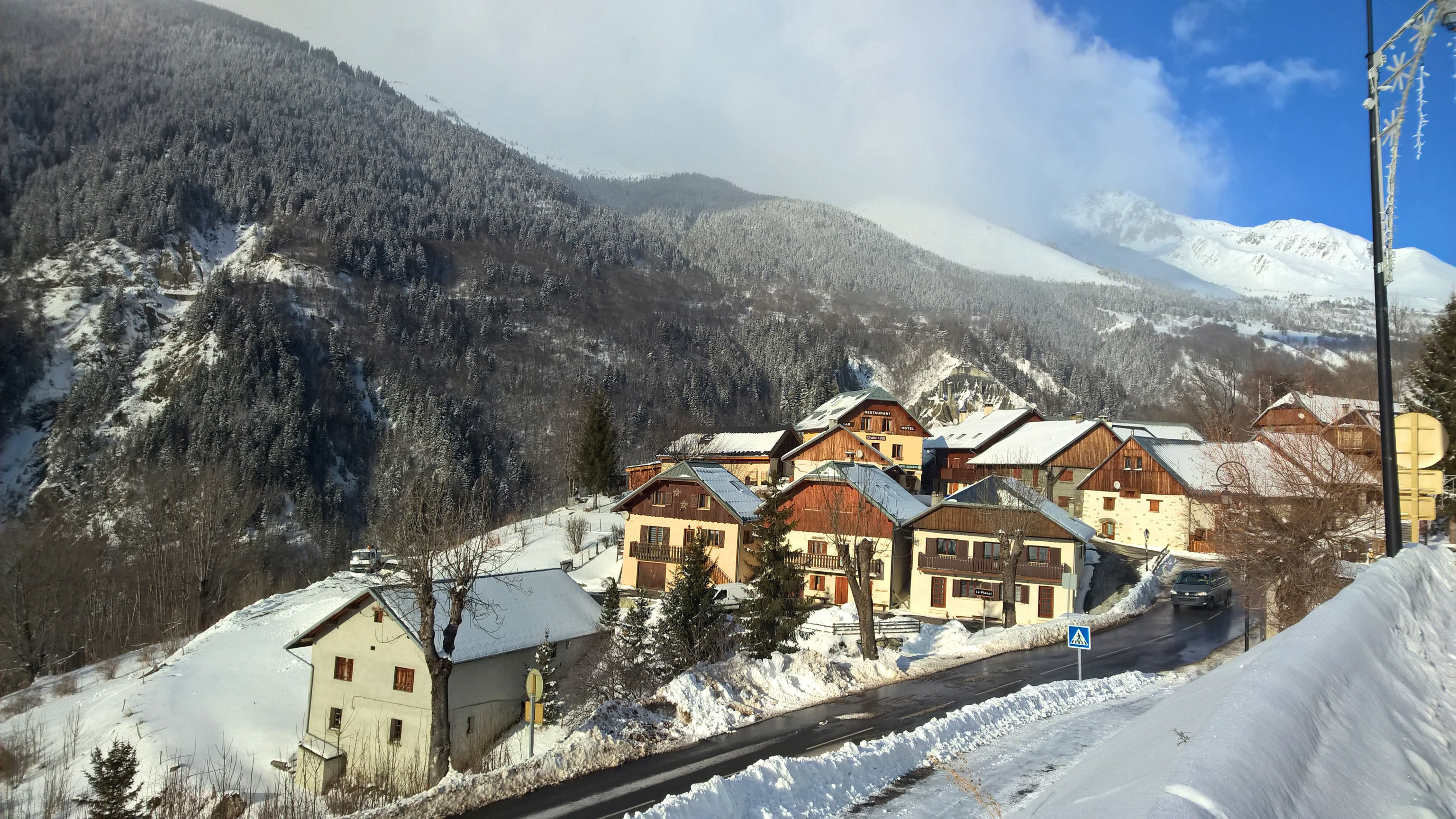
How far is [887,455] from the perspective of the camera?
266 feet

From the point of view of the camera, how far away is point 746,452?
7956 centimetres


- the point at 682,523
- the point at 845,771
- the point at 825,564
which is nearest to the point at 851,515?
the point at 825,564

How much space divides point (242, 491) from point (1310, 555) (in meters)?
105

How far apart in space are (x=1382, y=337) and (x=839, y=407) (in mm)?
76823

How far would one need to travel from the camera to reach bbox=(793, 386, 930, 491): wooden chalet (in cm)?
8106

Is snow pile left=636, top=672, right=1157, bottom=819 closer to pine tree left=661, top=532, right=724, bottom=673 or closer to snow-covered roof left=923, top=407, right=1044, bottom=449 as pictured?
pine tree left=661, top=532, right=724, bottom=673

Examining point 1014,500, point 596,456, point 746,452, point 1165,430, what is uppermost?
point 1165,430

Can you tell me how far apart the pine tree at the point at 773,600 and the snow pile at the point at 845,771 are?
1126cm

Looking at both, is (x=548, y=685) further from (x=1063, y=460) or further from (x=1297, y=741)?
(x=1063, y=460)

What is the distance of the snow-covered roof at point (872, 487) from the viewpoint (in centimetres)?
4888

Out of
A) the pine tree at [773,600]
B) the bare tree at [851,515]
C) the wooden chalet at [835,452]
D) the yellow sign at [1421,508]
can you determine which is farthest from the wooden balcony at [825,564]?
the yellow sign at [1421,508]

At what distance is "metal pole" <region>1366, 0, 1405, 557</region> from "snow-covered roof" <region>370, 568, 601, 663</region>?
2781 centimetres

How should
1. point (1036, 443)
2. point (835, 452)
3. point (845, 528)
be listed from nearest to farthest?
1. point (845, 528)
2. point (1036, 443)
3. point (835, 452)

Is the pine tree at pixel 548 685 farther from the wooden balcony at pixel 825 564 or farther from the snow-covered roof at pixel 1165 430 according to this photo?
the snow-covered roof at pixel 1165 430
